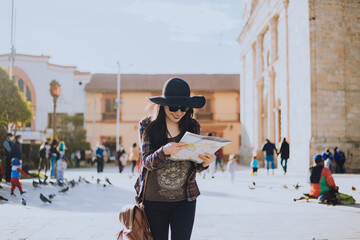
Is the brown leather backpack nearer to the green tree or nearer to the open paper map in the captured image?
the open paper map

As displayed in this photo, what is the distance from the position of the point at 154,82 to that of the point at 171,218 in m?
42.2

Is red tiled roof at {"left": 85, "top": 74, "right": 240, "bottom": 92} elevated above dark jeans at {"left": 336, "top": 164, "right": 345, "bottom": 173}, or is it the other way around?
red tiled roof at {"left": 85, "top": 74, "right": 240, "bottom": 92}

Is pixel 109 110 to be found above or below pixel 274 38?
below

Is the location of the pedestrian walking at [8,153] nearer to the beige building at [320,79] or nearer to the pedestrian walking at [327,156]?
the pedestrian walking at [327,156]

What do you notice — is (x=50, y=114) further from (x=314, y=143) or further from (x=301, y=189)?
(x=301, y=189)

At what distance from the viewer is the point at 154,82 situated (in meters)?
44.8

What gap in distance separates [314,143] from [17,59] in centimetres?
3408

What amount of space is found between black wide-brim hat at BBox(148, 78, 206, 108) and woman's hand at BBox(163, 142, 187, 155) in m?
0.35

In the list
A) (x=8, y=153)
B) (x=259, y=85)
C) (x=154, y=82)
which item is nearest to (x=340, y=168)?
(x=259, y=85)

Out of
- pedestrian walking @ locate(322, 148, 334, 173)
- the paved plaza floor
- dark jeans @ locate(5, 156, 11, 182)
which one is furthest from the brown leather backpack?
pedestrian walking @ locate(322, 148, 334, 173)

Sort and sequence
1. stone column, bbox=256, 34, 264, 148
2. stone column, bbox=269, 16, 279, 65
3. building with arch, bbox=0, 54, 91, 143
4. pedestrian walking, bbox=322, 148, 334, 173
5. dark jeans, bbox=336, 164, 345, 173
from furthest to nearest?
building with arch, bbox=0, 54, 91, 143, stone column, bbox=256, 34, 264, 148, stone column, bbox=269, 16, 279, 65, dark jeans, bbox=336, 164, 345, 173, pedestrian walking, bbox=322, 148, 334, 173

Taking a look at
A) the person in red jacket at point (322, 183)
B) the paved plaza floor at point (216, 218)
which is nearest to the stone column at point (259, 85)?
the paved plaza floor at point (216, 218)

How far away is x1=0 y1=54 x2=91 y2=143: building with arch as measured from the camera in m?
42.7

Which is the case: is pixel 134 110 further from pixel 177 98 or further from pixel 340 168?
pixel 177 98
